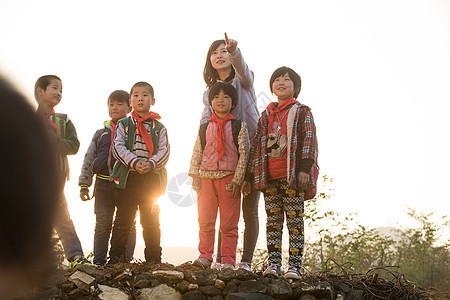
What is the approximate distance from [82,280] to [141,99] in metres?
1.84

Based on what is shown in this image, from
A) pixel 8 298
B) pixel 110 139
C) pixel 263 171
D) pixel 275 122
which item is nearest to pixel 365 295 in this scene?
pixel 263 171

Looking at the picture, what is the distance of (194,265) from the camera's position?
12.3 feet

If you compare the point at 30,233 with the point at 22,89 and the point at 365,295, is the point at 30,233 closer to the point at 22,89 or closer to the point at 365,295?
the point at 22,89

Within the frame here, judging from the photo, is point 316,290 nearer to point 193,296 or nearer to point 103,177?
point 193,296

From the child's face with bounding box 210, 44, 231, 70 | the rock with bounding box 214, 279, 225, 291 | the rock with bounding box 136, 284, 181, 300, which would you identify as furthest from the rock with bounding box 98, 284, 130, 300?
the child's face with bounding box 210, 44, 231, 70

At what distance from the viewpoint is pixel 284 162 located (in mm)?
3750

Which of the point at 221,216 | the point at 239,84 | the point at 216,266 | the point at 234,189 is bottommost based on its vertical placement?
the point at 216,266

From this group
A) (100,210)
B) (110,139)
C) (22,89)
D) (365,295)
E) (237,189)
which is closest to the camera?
(22,89)

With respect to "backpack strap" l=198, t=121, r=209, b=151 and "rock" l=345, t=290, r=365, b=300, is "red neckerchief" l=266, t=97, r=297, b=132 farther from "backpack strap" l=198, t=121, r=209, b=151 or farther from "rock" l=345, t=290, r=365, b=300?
"rock" l=345, t=290, r=365, b=300

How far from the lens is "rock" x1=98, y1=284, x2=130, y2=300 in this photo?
307 centimetres

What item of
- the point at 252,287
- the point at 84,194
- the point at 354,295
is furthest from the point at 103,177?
the point at 354,295

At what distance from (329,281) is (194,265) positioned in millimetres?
1196

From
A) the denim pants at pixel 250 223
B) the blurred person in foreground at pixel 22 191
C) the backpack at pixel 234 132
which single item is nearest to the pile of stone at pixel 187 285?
the denim pants at pixel 250 223

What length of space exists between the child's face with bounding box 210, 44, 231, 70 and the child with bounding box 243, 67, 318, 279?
605mm
